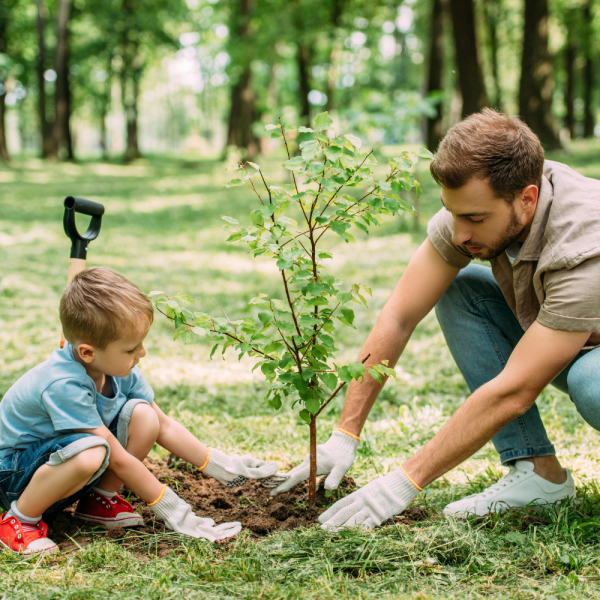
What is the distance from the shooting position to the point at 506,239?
226cm

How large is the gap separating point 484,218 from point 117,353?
1.36 metres

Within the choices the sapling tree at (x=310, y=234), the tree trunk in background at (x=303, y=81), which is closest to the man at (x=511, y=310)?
the sapling tree at (x=310, y=234)

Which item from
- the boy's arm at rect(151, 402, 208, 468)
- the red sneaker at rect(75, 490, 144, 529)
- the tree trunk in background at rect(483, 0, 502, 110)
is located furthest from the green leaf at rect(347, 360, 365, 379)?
the tree trunk in background at rect(483, 0, 502, 110)

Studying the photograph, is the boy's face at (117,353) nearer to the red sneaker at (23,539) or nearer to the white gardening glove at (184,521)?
the white gardening glove at (184,521)

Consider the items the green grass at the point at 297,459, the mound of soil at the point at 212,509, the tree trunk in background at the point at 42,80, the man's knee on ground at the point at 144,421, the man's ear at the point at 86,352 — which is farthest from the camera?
the tree trunk in background at the point at 42,80

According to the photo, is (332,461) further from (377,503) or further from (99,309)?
(99,309)

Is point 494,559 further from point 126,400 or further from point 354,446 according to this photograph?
point 126,400

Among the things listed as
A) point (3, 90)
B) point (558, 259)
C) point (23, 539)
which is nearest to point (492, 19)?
point (3, 90)

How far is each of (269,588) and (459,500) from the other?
0.95 meters

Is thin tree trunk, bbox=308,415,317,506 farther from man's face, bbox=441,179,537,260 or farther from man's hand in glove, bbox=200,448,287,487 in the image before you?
man's face, bbox=441,179,537,260

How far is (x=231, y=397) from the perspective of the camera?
3.83 metres

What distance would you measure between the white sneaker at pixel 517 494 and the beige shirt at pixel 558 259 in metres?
0.59

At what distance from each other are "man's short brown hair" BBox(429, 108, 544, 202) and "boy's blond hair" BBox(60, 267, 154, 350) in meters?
1.15

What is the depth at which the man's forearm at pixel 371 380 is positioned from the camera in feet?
8.50
